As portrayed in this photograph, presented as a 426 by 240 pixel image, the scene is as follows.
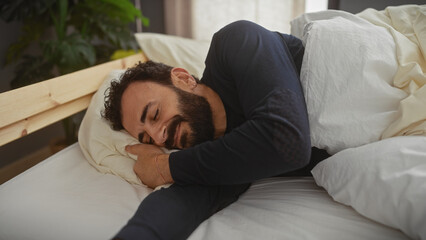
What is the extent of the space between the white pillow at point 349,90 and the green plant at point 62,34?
1194 millimetres

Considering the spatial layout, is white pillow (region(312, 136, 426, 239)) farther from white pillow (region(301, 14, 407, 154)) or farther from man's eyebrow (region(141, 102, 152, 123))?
man's eyebrow (region(141, 102, 152, 123))

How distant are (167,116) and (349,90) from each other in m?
0.48

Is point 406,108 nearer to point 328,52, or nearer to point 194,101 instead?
point 328,52

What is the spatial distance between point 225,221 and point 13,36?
5.61 feet

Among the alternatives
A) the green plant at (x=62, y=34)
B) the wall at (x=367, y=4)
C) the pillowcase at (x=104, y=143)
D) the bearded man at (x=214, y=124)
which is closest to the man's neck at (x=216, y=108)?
the bearded man at (x=214, y=124)

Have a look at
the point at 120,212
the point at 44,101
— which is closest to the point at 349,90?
the point at 120,212

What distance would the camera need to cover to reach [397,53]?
0.86 metres

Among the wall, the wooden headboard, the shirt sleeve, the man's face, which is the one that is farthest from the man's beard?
the wall

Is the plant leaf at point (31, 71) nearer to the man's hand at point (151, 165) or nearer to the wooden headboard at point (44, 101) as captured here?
the wooden headboard at point (44, 101)

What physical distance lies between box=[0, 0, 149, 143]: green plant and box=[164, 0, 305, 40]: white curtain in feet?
1.19

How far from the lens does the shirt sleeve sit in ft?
2.27

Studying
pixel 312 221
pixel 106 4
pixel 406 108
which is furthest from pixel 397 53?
pixel 106 4

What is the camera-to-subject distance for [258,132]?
700 millimetres

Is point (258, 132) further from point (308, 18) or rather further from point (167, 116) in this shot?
point (308, 18)
